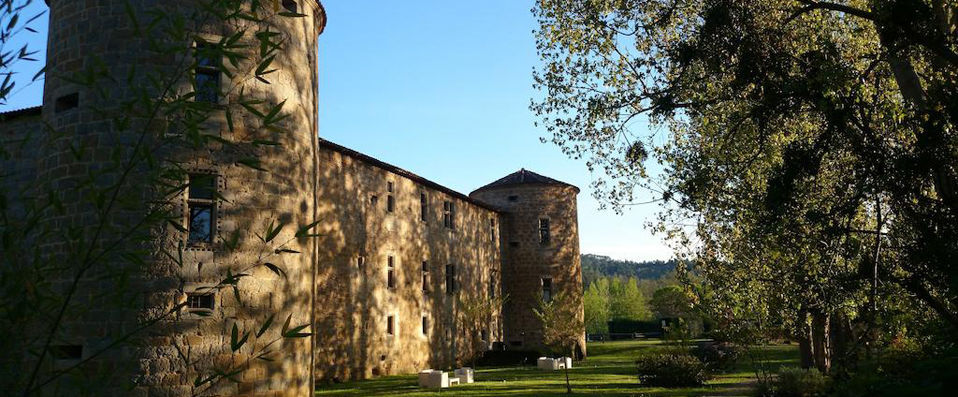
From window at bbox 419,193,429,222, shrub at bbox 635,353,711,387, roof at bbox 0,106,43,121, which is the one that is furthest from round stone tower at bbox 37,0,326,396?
window at bbox 419,193,429,222

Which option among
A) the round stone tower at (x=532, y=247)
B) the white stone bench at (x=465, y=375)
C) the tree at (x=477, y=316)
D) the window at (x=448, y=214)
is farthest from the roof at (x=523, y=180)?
the white stone bench at (x=465, y=375)

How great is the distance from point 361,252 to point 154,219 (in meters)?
18.8

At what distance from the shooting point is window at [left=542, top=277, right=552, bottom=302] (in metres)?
35.8

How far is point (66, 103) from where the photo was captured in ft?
37.4

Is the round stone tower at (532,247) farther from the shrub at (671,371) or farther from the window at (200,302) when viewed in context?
the window at (200,302)

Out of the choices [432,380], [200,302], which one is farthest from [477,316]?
[200,302]

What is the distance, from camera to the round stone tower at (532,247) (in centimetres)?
3556

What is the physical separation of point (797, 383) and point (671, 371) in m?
4.57

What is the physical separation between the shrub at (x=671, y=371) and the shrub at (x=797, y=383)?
3363 millimetres

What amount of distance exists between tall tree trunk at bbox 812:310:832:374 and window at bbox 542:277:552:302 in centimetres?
1724

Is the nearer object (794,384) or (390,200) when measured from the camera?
(794,384)

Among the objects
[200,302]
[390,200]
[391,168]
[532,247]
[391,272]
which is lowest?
[200,302]

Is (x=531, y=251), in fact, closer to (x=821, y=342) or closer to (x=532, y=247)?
(x=532, y=247)

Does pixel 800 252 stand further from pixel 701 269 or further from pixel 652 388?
pixel 652 388
